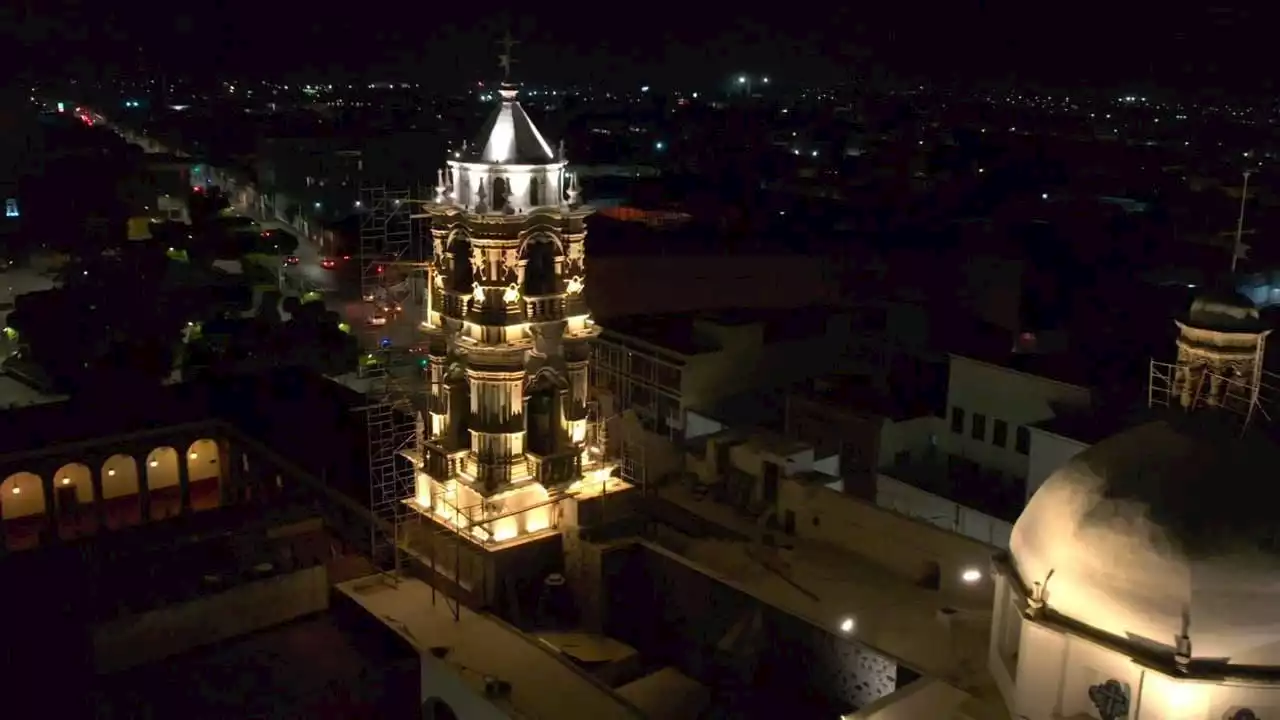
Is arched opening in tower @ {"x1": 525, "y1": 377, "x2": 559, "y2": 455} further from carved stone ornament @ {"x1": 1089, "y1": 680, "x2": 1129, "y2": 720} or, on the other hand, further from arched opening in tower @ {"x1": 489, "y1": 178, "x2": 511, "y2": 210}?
carved stone ornament @ {"x1": 1089, "y1": 680, "x2": 1129, "y2": 720}

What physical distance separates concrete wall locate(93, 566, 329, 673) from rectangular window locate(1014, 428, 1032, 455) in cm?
1816

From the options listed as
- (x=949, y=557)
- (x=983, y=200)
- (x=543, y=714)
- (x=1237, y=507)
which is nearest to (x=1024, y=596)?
(x=1237, y=507)

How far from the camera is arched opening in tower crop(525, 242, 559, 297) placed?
79.5ft

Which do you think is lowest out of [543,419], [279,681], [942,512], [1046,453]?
[279,681]

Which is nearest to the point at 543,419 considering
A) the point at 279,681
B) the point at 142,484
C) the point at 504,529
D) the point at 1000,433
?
the point at 504,529

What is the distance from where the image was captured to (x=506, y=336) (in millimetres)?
23906

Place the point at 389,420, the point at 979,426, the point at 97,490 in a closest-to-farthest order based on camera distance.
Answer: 1. the point at 389,420
2. the point at 979,426
3. the point at 97,490

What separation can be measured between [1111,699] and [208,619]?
638 inches

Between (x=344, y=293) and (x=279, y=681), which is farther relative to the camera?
(x=344, y=293)

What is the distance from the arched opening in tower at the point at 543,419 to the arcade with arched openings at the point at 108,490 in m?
13.0

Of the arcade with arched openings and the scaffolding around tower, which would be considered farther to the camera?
the arcade with arched openings

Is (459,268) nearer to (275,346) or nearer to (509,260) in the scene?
(509,260)

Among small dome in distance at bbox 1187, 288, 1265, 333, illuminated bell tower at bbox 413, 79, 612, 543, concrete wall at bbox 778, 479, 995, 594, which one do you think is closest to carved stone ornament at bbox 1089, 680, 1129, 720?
small dome in distance at bbox 1187, 288, 1265, 333

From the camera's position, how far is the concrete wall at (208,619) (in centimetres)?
2173
